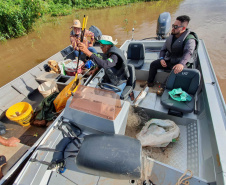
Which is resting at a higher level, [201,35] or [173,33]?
[173,33]

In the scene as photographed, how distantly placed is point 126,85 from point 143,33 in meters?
6.87

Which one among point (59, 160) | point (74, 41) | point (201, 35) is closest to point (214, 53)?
point (201, 35)

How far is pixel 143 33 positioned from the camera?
317 inches

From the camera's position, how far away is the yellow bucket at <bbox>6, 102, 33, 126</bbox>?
7.82 ft

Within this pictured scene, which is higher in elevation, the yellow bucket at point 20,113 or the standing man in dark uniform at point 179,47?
the standing man in dark uniform at point 179,47

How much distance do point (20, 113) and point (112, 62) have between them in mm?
2194

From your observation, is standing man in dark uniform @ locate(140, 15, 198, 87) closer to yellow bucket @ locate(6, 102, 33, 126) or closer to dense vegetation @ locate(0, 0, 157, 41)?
yellow bucket @ locate(6, 102, 33, 126)

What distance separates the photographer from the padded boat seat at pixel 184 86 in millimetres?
1970

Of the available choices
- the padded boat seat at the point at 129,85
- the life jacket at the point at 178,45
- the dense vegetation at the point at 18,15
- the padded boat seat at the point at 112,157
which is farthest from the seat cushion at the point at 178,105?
the dense vegetation at the point at 18,15

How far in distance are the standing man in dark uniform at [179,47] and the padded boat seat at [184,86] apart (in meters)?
0.13

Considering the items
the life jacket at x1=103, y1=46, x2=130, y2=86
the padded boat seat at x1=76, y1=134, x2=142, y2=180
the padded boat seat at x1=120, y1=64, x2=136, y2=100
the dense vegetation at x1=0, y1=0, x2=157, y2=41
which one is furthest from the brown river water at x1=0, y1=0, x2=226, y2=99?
the padded boat seat at x1=76, y1=134, x2=142, y2=180

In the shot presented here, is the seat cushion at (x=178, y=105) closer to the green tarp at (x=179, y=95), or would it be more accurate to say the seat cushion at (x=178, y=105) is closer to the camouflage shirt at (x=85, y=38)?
the green tarp at (x=179, y=95)

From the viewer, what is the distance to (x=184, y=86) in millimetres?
2189

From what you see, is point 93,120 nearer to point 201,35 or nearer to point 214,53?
point 214,53
